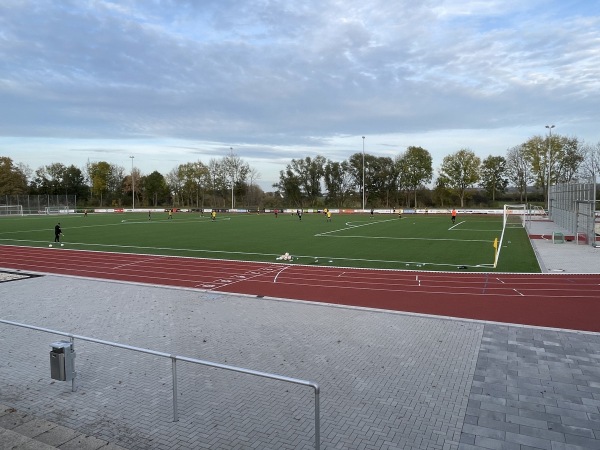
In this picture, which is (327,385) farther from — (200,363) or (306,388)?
(200,363)

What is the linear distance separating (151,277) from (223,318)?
25.5 ft

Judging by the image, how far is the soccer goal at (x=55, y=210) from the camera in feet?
262

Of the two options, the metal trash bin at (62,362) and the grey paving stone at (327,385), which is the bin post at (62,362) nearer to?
the metal trash bin at (62,362)

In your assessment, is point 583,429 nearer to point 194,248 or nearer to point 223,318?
point 223,318

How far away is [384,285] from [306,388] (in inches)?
381

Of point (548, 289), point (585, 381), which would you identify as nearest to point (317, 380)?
point (585, 381)

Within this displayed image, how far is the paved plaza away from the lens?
5.95 m

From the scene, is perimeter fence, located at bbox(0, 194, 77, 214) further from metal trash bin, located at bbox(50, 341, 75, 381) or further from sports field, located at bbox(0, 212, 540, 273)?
metal trash bin, located at bbox(50, 341, 75, 381)

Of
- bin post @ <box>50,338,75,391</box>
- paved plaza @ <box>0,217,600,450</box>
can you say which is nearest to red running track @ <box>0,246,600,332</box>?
paved plaza @ <box>0,217,600,450</box>

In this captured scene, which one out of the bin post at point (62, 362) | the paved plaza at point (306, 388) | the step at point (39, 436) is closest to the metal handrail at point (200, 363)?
the bin post at point (62, 362)

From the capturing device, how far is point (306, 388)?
23.9 ft

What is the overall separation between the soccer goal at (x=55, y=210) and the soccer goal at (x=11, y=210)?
153 inches

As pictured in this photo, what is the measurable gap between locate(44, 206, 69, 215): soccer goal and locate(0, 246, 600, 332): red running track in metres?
62.9

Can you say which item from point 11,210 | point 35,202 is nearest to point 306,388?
point 11,210
